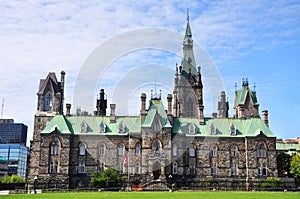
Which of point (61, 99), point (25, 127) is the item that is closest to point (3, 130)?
point (25, 127)

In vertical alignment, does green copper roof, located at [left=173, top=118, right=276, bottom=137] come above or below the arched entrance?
above

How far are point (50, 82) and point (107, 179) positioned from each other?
2605 cm

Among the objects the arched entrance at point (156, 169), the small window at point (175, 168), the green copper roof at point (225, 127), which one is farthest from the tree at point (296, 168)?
the arched entrance at point (156, 169)

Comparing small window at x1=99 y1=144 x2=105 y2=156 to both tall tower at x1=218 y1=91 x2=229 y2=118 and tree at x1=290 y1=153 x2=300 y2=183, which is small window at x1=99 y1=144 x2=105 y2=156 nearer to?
tree at x1=290 y1=153 x2=300 y2=183

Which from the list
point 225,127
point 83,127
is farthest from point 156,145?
point 225,127

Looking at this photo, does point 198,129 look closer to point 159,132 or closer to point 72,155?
point 159,132

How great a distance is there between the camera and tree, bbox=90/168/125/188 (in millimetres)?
61513

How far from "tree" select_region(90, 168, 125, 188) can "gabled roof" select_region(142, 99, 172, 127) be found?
34.1ft

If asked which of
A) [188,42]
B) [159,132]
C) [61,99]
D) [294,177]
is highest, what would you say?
[188,42]

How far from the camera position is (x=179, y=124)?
2832 inches

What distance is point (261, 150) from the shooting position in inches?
2724

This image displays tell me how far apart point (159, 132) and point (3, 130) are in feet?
398

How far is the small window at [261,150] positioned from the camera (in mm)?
68812

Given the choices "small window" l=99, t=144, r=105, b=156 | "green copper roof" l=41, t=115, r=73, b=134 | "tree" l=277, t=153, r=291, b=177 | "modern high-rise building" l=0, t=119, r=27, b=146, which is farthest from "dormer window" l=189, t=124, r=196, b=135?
"modern high-rise building" l=0, t=119, r=27, b=146
